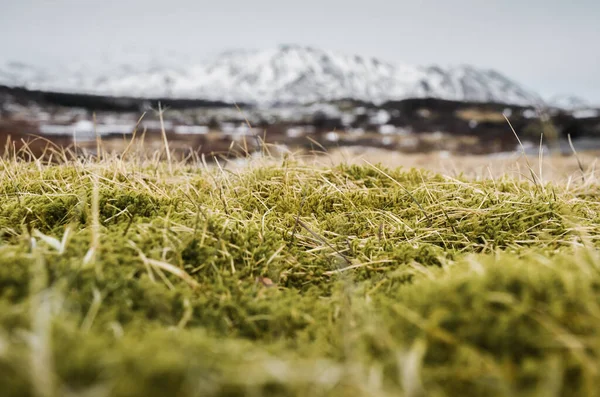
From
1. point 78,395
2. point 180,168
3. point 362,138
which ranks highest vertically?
point 78,395

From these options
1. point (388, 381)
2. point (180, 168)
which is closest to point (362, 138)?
point (180, 168)

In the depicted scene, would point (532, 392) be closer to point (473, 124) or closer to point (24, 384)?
point (24, 384)

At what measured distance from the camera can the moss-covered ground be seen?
78cm

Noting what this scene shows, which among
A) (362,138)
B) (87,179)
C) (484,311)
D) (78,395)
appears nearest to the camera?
(78,395)

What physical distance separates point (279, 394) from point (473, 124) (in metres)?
49.0

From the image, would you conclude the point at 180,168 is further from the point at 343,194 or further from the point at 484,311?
the point at 484,311

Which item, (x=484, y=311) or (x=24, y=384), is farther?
(x=484, y=311)

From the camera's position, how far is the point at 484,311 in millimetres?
928

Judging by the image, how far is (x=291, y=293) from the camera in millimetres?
1610

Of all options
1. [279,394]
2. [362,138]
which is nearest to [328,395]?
[279,394]

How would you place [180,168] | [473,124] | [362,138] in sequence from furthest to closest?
[473,124] < [362,138] < [180,168]

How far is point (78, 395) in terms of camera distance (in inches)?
26.0

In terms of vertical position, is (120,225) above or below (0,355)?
below

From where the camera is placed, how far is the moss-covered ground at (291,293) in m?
0.78
